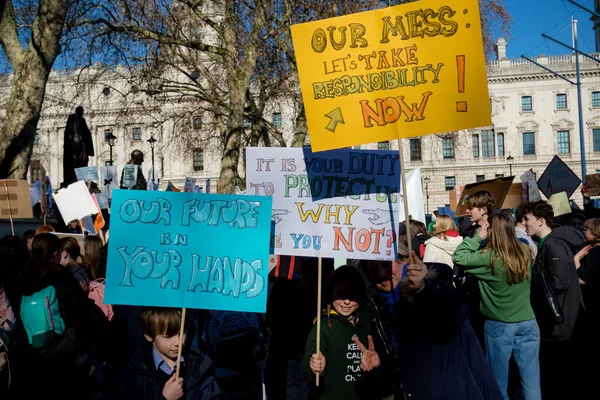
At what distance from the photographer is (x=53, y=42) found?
355 inches

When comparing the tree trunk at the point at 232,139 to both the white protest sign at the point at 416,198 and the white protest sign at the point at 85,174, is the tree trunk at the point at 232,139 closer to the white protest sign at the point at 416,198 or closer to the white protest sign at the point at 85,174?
the white protest sign at the point at 85,174

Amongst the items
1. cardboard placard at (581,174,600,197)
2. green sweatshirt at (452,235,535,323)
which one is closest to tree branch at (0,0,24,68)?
green sweatshirt at (452,235,535,323)

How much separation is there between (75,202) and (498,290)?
5176mm

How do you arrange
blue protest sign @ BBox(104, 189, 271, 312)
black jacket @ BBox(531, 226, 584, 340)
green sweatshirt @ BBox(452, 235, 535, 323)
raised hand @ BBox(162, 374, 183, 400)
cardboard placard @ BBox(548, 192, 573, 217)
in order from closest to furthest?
raised hand @ BBox(162, 374, 183, 400) < blue protest sign @ BBox(104, 189, 271, 312) < green sweatshirt @ BBox(452, 235, 535, 323) < black jacket @ BBox(531, 226, 584, 340) < cardboard placard @ BBox(548, 192, 573, 217)

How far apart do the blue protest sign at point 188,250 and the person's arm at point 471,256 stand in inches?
68.9

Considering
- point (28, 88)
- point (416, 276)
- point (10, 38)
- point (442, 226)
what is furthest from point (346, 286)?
point (10, 38)

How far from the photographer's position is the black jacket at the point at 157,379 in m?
3.14

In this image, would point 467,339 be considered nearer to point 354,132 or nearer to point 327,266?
point 354,132

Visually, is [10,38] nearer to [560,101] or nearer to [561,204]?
[561,204]

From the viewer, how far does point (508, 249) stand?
446 cm

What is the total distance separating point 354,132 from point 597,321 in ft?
13.8

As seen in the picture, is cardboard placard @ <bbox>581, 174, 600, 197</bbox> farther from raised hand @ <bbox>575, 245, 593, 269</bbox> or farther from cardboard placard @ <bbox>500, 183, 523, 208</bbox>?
raised hand @ <bbox>575, 245, 593, 269</bbox>

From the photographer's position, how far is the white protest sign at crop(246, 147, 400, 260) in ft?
13.1

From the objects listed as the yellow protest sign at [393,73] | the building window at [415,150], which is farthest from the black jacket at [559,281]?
the building window at [415,150]
